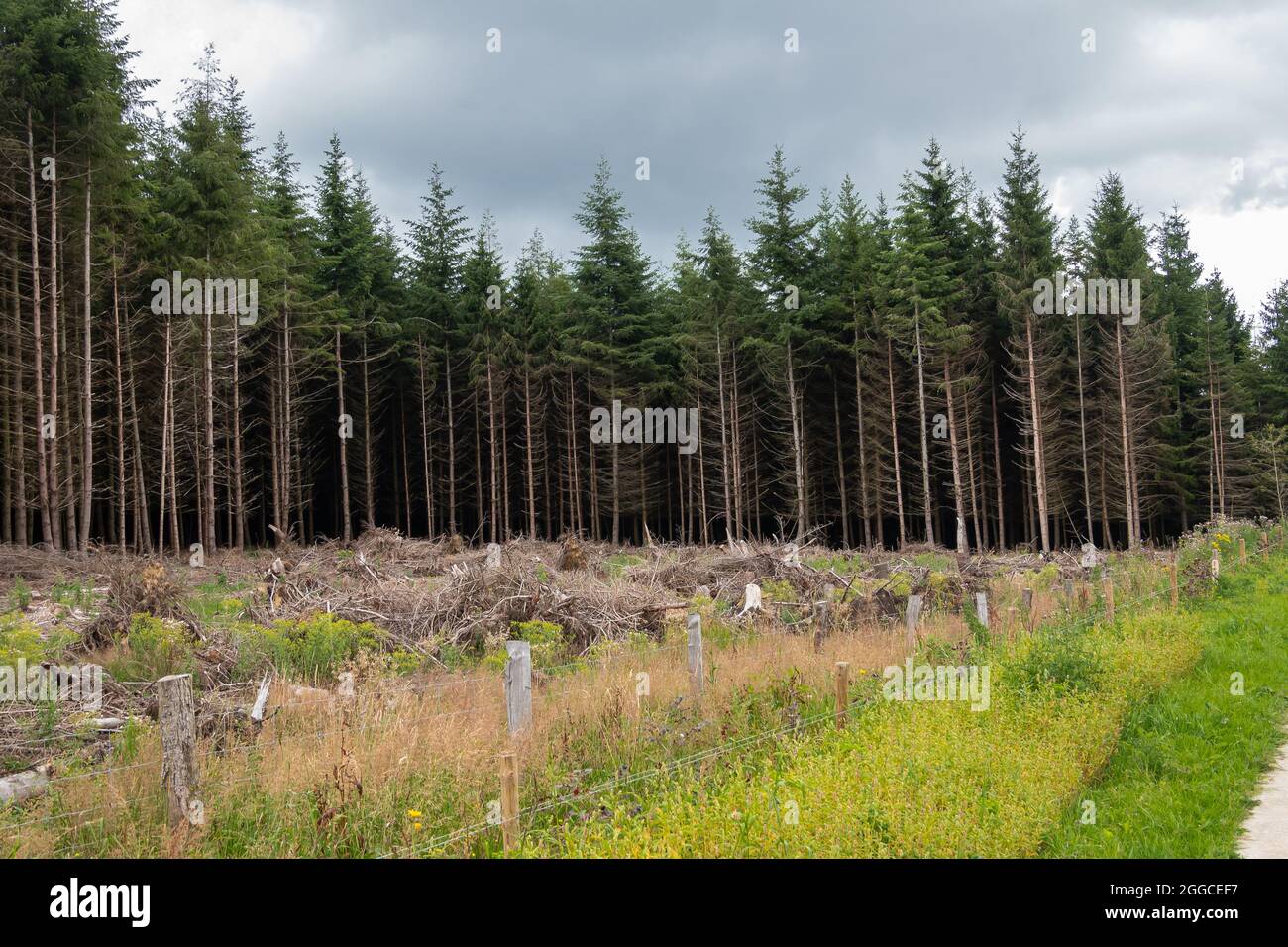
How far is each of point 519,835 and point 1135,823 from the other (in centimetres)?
477

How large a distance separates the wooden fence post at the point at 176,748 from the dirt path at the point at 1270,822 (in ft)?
23.5

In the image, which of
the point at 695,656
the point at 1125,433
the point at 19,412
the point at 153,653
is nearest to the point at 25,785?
the point at 153,653

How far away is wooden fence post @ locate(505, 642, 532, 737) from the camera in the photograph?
6.57m

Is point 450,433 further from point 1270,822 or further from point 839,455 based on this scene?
point 1270,822

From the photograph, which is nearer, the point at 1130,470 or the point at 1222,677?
the point at 1222,677

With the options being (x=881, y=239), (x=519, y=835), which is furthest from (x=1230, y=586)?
(x=881, y=239)

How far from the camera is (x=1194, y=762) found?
7492 millimetres

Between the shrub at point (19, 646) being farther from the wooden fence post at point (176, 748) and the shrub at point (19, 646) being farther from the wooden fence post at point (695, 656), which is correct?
the wooden fence post at point (695, 656)

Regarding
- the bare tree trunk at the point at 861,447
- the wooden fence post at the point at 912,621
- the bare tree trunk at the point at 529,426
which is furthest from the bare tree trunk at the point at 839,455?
the wooden fence post at the point at 912,621

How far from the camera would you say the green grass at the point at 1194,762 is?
5777 mm

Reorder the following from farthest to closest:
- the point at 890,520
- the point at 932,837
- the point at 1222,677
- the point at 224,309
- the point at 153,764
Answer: the point at 890,520, the point at 224,309, the point at 1222,677, the point at 153,764, the point at 932,837

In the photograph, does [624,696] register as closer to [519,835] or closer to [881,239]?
[519,835]

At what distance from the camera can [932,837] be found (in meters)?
5.00
